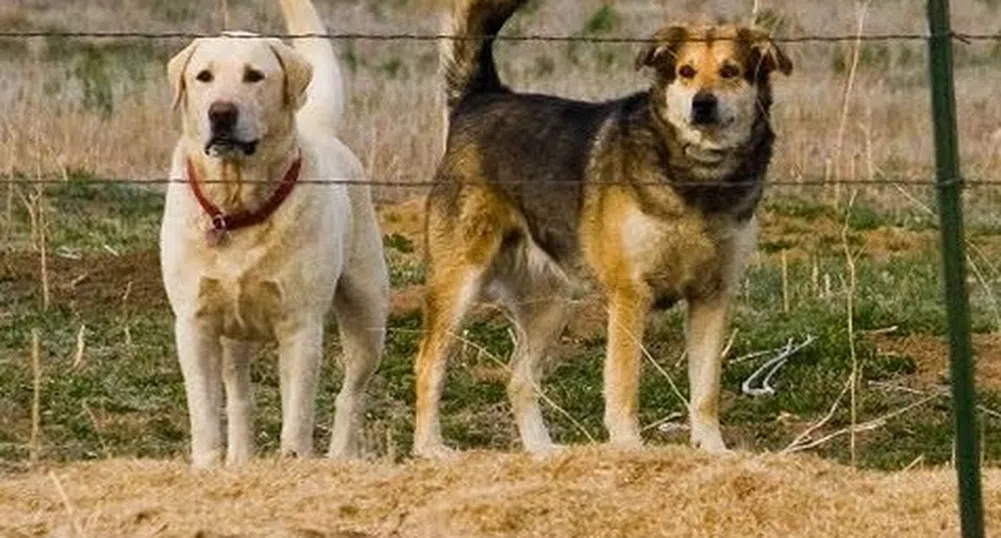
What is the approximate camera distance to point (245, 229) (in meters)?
10.4

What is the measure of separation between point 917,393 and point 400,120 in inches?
363

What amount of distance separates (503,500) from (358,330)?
9.97ft

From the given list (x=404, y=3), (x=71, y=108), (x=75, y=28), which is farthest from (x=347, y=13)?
(x=71, y=108)

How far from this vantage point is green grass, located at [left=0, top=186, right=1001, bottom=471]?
12070 mm

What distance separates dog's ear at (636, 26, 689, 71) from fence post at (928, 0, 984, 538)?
3.41 m

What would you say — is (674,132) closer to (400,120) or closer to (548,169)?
(548,169)

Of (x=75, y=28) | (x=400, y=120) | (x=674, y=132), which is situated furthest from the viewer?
(x=75, y=28)

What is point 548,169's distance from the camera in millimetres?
11578

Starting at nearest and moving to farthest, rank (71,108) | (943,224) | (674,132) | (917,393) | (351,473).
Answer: (943,224) → (351,473) → (674,132) → (917,393) → (71,108)

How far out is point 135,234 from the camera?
17766mm

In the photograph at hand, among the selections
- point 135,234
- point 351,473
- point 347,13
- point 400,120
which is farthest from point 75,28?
point 351,473

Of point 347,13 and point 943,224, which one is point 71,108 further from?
point 943,224

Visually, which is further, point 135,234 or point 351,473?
point 135,234

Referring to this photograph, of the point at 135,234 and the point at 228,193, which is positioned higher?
the point at 228,193
